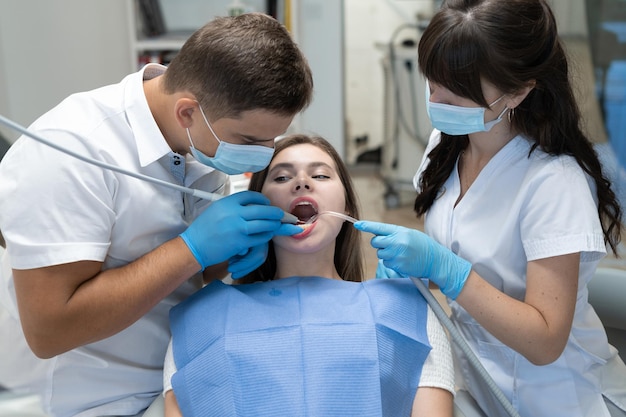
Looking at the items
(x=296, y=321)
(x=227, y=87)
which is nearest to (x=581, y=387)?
(x=296, y=321)

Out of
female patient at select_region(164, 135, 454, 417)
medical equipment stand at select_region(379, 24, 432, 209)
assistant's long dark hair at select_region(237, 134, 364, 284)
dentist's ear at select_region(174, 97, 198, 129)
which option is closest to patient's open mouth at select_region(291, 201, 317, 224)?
female patient at select_region(164, 135, 454, 417)

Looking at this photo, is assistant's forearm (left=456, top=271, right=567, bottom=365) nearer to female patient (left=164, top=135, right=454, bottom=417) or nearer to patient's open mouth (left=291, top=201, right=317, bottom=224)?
female patient (left=164, top=135, right=454, bottom=417)

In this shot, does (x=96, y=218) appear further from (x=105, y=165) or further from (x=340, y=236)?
(x=340, y=236)

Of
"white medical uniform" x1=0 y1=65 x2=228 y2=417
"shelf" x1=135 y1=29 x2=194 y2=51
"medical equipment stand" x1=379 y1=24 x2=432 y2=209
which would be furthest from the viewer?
"medical equipment stand" x1=379 y1=24 x2=432 y2=209

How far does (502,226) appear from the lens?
4.85 ft

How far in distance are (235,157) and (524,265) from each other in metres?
0.65

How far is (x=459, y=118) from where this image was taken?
1428 mm

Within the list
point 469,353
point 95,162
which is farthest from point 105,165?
point 469,353

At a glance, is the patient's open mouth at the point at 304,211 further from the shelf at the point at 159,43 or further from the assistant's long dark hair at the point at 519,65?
the shelf at the point at 159,43

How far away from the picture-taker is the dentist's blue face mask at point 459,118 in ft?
4.62

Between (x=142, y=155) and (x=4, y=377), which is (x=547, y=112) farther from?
(x=4, y=377)

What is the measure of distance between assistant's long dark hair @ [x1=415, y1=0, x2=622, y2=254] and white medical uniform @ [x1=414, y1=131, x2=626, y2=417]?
0.15 feet

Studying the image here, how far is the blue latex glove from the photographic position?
4.55 feet

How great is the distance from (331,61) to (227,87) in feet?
8.55
